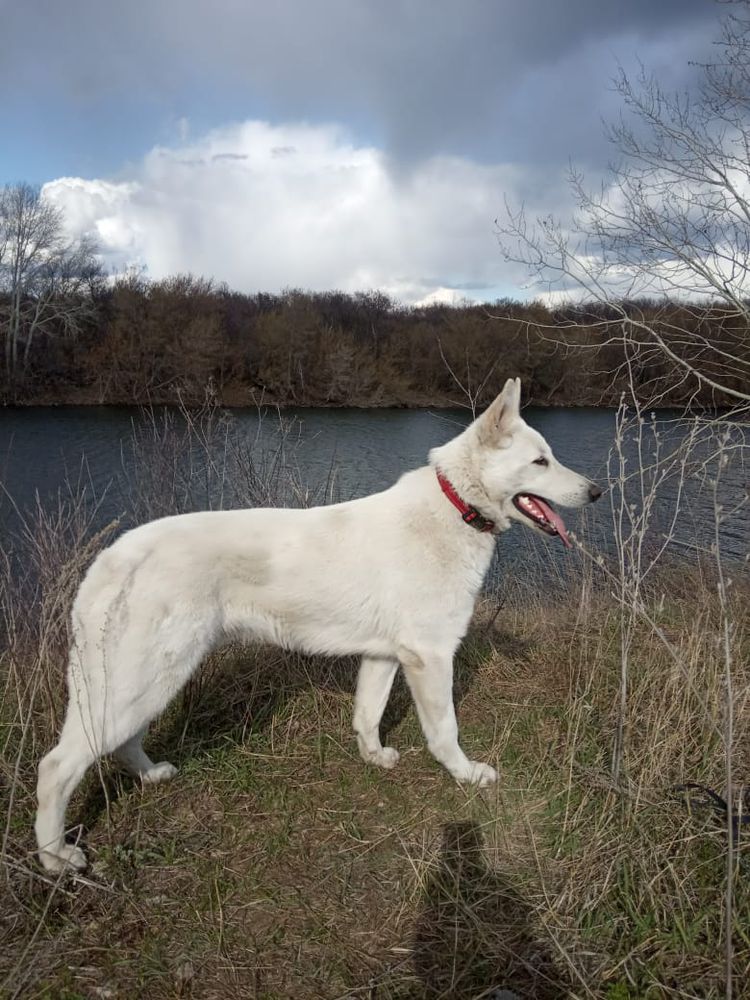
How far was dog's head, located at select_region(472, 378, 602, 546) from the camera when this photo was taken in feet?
12.5

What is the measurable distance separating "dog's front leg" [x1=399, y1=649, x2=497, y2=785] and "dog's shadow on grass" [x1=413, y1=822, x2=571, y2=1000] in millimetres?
585

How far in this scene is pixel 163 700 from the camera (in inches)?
124

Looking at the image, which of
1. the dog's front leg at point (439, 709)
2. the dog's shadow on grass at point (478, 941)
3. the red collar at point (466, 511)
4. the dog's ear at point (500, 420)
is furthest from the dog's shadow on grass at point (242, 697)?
the dog's ear at point (500, 420)

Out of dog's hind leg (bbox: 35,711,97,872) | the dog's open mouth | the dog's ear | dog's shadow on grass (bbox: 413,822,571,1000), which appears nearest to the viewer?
dog's shadow on grass (bbox: 413,822,571,1000)

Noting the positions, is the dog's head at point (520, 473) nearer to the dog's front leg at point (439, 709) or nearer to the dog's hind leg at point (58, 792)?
the dog's front leg at point (439, 709)

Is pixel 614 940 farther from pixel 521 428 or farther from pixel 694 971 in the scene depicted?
pixel 521 428

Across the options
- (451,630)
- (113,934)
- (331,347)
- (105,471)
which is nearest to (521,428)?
(451,630)

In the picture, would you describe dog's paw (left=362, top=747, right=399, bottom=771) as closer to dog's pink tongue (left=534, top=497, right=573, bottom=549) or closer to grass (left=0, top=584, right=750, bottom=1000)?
grass (left=0, top=584, right=750, bottom=1000)

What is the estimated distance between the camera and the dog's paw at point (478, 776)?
3664 millimetres

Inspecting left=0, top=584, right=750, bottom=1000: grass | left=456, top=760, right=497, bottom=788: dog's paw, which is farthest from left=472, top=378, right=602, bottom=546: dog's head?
left=456, top=760, right=497, bottom=788: dog's paw

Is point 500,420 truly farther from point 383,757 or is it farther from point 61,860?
point 61,860

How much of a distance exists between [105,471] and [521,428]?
1748cm

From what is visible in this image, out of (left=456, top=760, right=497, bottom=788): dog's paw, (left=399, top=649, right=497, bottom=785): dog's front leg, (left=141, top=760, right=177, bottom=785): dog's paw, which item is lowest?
(left=141, top=760, right=177, bottom=785): dog's paw

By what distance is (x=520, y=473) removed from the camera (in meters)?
3.82
